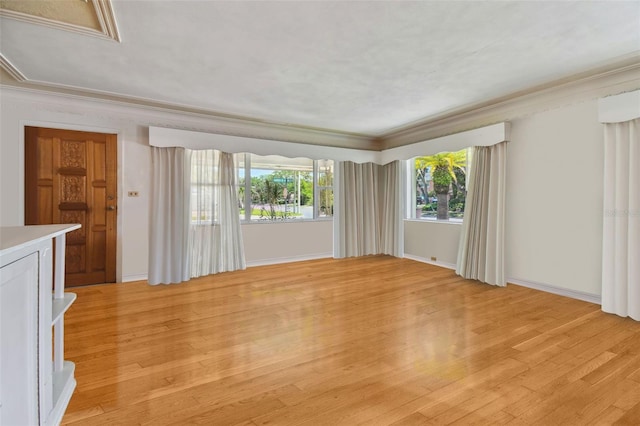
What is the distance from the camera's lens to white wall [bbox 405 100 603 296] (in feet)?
11.9

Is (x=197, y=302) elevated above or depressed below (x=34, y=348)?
below

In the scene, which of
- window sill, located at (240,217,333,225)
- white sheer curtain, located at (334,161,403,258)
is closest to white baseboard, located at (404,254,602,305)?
white sheer curtain, located at (334,161,403,258)

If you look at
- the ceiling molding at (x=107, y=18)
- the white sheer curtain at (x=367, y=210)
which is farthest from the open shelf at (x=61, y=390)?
the white sheer curtain at (x=367, y=210)

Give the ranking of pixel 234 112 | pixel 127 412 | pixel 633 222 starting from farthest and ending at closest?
pixel 234 112 → pixel 633 222 → pixel 127 412

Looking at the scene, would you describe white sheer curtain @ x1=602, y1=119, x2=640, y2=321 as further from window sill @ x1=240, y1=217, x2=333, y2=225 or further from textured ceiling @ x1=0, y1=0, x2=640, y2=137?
window sill @ x1=240, y1=217, x2=333, y2=225

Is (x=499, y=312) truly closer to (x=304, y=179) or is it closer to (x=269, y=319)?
(x=269, y=319)

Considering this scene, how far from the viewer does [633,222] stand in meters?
3.13

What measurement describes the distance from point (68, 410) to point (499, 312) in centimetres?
363

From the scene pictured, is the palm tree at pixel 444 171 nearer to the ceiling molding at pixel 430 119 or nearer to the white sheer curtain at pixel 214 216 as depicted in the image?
the ceiling molding at pixel 430 119

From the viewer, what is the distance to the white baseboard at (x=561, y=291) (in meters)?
3.62

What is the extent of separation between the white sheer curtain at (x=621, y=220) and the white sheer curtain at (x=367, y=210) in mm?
3352

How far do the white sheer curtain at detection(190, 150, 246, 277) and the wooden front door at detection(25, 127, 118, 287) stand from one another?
107cm

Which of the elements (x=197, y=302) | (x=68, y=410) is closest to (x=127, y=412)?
(x=68, y=410)

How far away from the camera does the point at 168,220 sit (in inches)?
181
